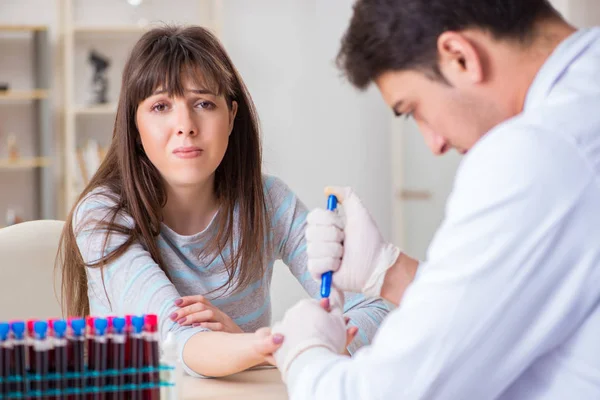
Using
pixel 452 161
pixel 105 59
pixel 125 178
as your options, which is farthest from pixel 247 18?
pixel 125 178

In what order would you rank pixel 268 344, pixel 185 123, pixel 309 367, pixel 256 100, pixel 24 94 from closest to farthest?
pixel 309 367, pixel 268 344, pixel 185 123, pixel 24 94, pixel 256 100

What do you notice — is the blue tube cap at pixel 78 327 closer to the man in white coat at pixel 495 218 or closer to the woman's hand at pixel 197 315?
the man in white coat at pixel 495 218

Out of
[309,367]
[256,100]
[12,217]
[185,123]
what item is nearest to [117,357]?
[309,367]

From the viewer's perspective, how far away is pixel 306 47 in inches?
190

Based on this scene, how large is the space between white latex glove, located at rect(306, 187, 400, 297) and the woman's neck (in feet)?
1.86

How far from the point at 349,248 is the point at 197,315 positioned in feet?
1.22

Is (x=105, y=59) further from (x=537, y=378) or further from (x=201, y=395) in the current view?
(x=537, y=378)

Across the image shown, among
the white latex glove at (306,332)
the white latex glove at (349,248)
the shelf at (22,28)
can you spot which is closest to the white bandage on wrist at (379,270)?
the white latex glove at (349,248)

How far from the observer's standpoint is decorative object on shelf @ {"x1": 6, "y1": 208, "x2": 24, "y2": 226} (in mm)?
4228

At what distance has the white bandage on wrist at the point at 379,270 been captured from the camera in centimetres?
114

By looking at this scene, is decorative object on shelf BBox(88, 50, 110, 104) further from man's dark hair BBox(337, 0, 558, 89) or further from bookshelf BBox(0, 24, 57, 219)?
man's dark hair BBox(337, 0, 558, 89)

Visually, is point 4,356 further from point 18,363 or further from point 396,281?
point 396,281

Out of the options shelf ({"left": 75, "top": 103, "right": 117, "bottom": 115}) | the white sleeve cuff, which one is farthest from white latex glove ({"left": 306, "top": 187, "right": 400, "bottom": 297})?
shelf ({"left": 75, "top": 103, "right": 117, "bottom": 115})

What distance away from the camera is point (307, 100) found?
4820 millimetres
